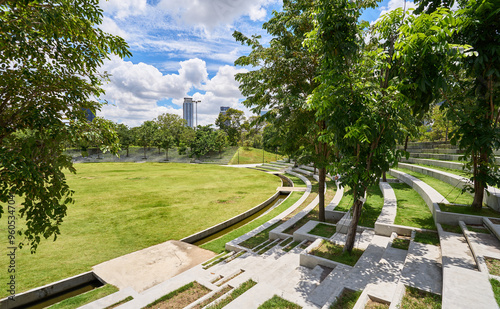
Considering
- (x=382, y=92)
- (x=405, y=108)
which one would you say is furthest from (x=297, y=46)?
(x=405, y=108)

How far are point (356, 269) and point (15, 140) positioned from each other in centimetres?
677

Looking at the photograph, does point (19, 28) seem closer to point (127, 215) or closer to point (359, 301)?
point (359, 301)

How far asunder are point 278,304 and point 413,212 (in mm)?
6932

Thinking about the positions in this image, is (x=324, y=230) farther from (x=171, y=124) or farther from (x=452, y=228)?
(x=171, y=124)

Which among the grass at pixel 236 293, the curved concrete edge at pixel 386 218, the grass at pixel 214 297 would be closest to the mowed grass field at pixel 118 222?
the grass at pixel 214 297

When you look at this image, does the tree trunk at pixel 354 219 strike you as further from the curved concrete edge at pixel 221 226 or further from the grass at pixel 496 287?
the curved concrete edge at pixel 221 226

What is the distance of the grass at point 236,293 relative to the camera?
432 cm

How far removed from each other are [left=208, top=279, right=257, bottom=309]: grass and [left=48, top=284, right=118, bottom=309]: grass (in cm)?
320

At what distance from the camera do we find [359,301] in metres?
3.60

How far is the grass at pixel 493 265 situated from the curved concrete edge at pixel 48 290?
8648mm

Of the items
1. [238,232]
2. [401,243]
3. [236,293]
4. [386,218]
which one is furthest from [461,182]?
[236,293]

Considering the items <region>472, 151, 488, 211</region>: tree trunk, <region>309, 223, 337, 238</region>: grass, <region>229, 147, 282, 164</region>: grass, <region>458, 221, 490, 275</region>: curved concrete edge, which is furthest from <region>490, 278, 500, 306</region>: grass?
<region>229, 147, 282, 164</region>: grass

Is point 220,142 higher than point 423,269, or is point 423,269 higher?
point 220,142

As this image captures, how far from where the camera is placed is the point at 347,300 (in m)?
3.93
